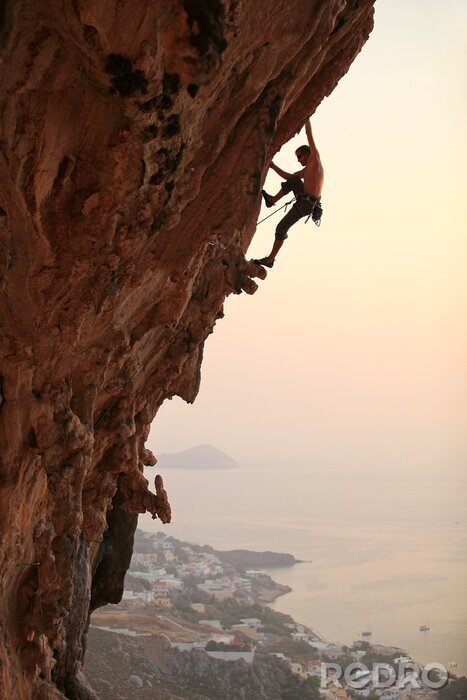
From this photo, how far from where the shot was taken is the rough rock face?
4656 mm

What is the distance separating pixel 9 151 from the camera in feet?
16.4

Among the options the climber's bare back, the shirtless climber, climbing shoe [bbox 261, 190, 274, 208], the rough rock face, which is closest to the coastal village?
the rough rock face

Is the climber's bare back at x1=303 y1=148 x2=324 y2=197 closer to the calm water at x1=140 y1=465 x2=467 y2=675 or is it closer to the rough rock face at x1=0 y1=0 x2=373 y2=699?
the rough rock face at x1=0 y1=0 x2=373 y2=699

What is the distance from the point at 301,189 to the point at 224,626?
27694 millimetres

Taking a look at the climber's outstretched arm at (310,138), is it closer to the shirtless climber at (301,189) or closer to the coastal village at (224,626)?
the shirtless climber at (301,189)

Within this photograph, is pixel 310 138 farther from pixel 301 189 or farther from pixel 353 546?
pixel 353 546

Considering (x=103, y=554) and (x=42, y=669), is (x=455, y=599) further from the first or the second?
(x=42, y=669)

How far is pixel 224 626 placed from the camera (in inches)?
1309

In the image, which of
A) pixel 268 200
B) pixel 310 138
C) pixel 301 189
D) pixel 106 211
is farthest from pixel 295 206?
pixel 106 211

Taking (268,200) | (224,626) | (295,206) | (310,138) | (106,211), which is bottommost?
(224,626)

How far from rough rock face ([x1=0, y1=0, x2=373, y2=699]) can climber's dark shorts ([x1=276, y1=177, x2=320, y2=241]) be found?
678 millimetres

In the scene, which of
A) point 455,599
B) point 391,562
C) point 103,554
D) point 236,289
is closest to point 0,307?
point 236,289

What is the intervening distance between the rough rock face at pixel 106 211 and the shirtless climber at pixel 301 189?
1.30 feet

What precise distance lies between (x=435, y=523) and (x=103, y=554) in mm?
36275
